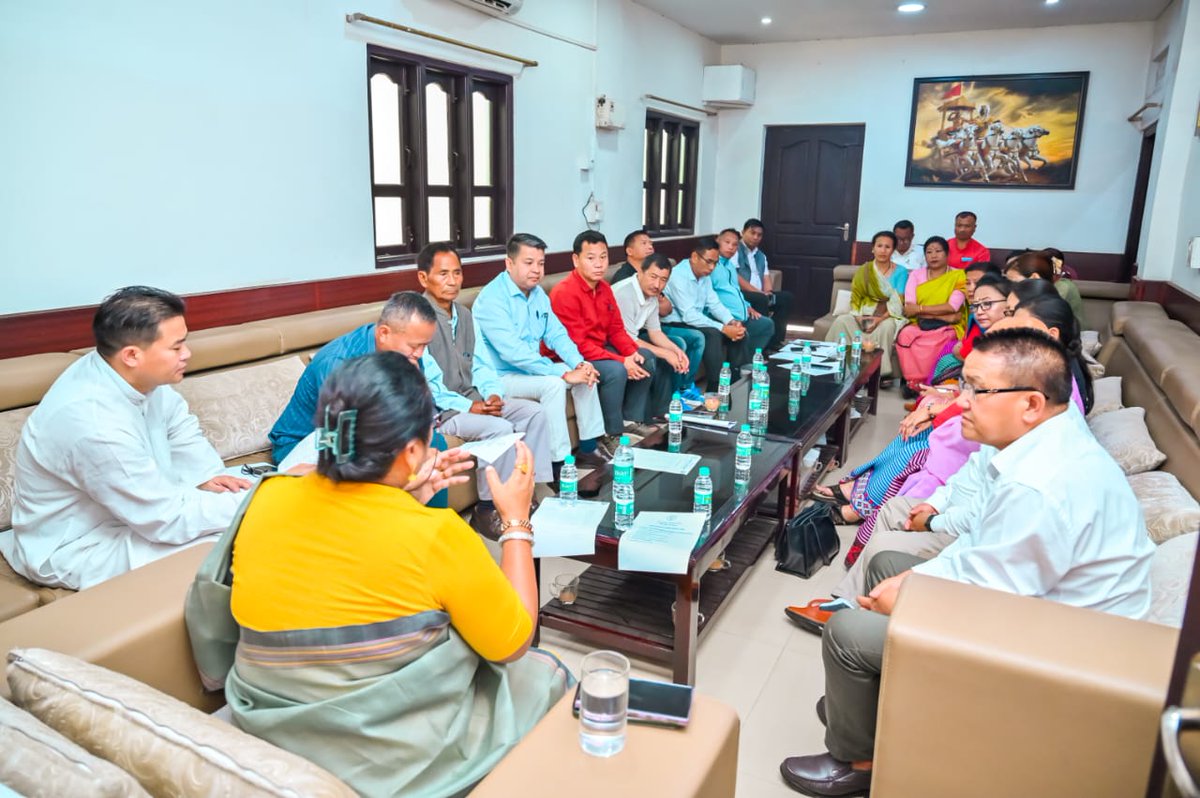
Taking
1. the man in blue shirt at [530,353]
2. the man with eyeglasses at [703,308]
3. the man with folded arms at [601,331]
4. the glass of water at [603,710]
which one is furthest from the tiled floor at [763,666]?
the man with eyeglasses at [703,308]

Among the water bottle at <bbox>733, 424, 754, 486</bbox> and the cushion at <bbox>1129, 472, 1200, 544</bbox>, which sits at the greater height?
the cushion at <bbox>1129, 472, 1200, 544</bbox>

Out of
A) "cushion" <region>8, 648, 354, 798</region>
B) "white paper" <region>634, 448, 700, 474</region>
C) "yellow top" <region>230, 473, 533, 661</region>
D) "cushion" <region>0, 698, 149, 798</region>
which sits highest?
"yellow top" <region>230, 473, 533, 661</region>

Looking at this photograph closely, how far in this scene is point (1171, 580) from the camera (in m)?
1.81

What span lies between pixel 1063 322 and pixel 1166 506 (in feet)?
Result: 2.79

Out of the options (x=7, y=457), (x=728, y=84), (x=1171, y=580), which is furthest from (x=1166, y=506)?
(x=728, y=84)

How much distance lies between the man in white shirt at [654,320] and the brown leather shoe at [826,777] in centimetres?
294

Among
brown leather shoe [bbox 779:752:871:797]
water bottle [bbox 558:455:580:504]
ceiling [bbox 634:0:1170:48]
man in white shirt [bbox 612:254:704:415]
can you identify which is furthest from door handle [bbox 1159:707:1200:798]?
ceiling [bbox 634:0:1170:48]

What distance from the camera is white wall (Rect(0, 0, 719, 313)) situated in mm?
2732

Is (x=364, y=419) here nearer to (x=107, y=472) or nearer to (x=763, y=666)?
(x=107, y=472)

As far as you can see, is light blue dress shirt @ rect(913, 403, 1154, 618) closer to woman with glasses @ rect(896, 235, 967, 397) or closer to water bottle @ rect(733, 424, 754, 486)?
water bottle @ rect(733, 424, 754, 486)

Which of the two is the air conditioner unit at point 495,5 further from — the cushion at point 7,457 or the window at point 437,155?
the cushion at point 7,457

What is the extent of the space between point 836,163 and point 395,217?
16.3 ft

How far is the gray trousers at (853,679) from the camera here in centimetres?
174

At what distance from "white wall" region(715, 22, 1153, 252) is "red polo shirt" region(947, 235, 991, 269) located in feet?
2.38
